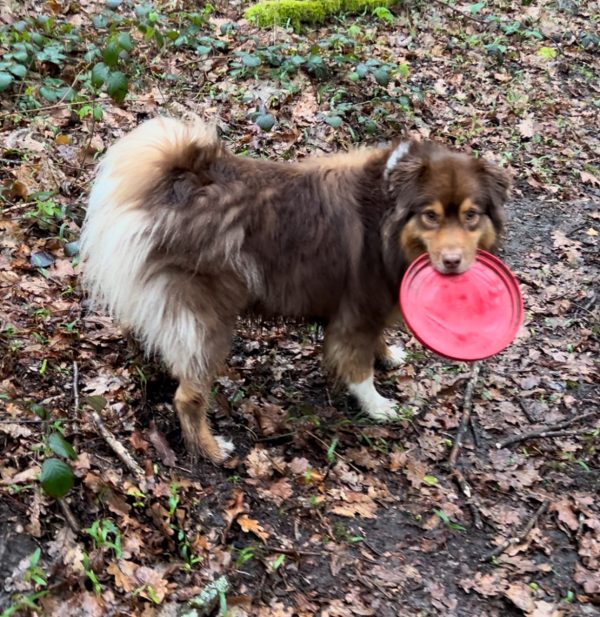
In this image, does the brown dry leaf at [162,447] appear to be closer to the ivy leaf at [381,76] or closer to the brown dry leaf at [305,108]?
the brown dry leaf at [305,108]

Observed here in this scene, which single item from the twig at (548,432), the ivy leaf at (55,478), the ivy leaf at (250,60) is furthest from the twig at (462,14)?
the ivy leaf at (55,478)

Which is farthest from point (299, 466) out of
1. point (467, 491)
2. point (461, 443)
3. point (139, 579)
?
point (139, 579)

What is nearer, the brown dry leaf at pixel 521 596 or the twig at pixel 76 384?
the brown dry leaf at pixel 521 596

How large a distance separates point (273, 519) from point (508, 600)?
54.9 inches

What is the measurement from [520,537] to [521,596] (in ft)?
1.45

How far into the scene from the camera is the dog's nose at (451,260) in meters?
3.90

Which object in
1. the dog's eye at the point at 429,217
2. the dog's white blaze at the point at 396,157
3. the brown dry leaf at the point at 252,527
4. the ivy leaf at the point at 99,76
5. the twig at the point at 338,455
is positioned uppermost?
the dog's white blaze at the point at 396,157

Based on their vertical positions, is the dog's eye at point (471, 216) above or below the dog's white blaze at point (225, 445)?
above

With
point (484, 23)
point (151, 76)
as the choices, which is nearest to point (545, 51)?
point (484, 23)

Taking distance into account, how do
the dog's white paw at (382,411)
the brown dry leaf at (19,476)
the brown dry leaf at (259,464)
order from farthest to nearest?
1. the dog's white paw at (382,411)
2. the brown dry leaf at (259,464)
3. the brown dry leaf at (19,476)

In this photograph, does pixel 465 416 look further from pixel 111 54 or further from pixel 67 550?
pixel 111 54

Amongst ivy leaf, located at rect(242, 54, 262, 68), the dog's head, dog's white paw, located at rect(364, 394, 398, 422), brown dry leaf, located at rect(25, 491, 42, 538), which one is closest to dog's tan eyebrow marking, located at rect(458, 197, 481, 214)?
the dog's head

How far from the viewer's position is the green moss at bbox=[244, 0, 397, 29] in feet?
28.3

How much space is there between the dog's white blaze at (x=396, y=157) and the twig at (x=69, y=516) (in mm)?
2592
